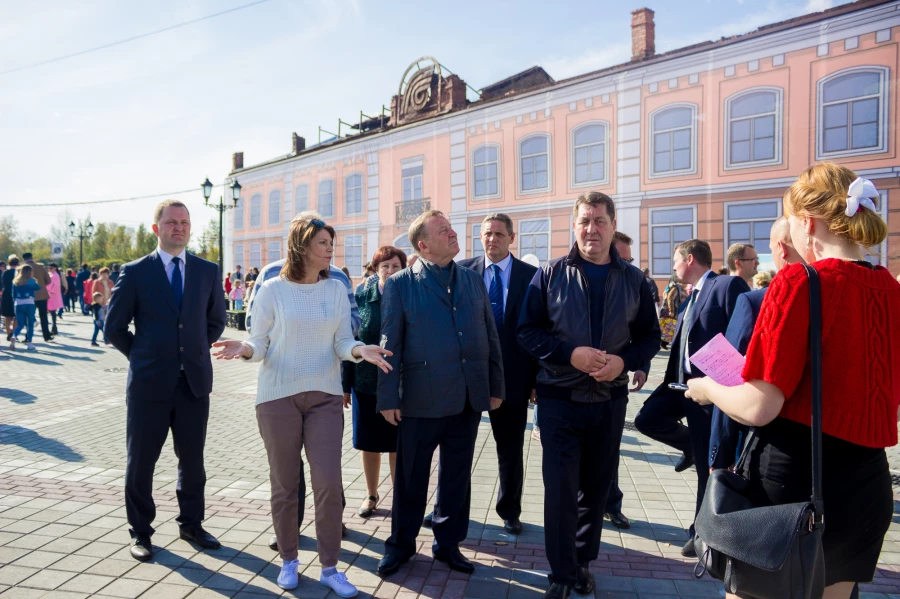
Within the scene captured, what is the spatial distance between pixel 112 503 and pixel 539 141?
15697mm

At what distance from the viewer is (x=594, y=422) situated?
354cm

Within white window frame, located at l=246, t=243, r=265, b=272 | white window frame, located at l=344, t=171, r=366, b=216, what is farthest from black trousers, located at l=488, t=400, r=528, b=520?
white window frame, located at l=246, t=243, r=265, b=272

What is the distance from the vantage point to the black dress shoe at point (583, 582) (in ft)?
11.5

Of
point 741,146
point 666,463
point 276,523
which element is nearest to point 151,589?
point 276,523

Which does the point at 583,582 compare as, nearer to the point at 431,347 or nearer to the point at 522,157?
the point at 431,347

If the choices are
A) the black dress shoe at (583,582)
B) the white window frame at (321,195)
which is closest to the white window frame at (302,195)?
the white window frame at (321,195)

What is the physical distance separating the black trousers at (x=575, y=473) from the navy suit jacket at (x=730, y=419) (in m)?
0.68

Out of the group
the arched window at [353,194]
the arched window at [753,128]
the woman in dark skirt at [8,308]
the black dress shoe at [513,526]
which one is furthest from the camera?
the arched window at [353,194]

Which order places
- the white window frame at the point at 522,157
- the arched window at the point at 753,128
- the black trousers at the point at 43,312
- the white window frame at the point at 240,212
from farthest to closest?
1. the white window frame at the point at 240,212
2. the white window frame at the point at 522,157
3. the black trousers at the point at 43,312
4. the arched window at the point at 753,128

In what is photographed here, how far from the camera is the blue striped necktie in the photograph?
188 inches

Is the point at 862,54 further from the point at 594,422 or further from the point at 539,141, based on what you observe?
the point at 594,422

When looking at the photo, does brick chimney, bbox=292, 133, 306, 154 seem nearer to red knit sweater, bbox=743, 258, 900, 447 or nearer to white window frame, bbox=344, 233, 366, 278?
white window frame, bbox=344, 233, 366, 278

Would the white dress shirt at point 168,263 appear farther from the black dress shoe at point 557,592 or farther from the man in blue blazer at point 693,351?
the man in blue blazer at point 693,351

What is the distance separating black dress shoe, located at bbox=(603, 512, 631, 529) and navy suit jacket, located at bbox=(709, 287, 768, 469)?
1.65 meters
